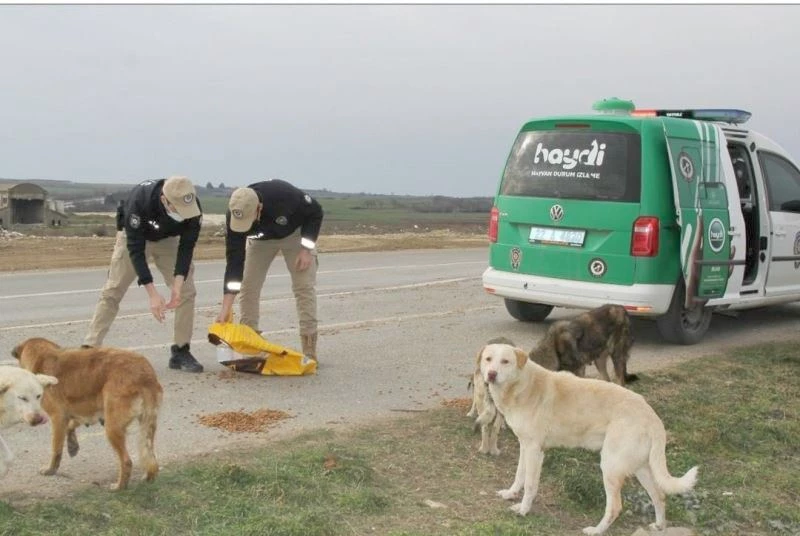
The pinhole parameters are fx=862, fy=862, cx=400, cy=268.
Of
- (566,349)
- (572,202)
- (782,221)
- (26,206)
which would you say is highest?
(572,202)

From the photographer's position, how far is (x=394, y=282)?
15.0 meters

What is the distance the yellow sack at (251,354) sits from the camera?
7523mm

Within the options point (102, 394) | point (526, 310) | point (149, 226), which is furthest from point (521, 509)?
point (526, 310)

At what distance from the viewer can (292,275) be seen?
26.6 ft

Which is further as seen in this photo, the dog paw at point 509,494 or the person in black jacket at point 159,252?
the person in black jacket at point 159,252

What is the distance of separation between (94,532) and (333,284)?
34.4ft

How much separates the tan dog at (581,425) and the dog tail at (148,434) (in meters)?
1.93

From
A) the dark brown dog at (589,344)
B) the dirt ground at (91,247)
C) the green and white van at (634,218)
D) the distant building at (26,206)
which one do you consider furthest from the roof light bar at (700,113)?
the distant building at (26,206)

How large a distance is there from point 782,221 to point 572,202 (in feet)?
10.4

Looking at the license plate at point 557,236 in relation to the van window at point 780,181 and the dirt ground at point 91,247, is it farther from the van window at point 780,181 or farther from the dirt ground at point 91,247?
the dirt ground at point 91,247

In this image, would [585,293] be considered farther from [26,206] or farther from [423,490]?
[26,206]

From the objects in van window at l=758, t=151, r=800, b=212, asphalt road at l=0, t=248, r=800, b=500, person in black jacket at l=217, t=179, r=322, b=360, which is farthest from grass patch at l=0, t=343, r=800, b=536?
van window at l=758, t=151, r=800, b=212

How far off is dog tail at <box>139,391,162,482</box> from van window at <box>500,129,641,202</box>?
569 cm

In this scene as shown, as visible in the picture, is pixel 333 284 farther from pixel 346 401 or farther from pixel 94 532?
pixel 94 532
